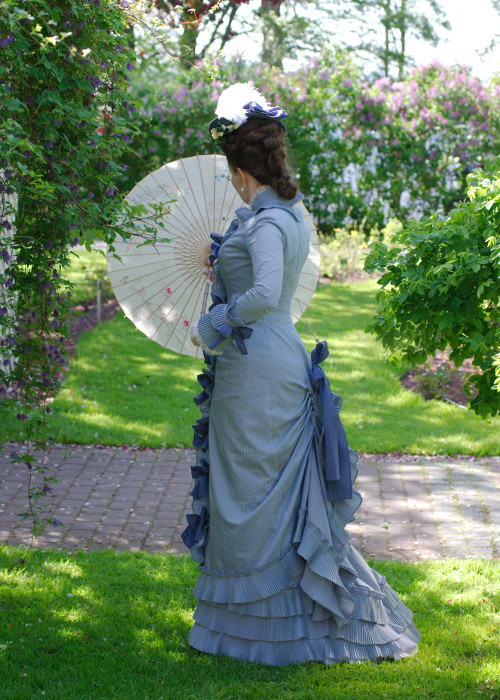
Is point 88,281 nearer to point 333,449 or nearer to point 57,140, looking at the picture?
point 57,140

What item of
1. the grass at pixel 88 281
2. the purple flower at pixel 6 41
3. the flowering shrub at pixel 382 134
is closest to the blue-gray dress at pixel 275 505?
the purple flower at pixel 6 41

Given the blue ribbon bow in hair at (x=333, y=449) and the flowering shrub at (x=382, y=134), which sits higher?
Answer: the flowering shrub at (x=382, y=134)

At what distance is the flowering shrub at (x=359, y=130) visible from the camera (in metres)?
11.6

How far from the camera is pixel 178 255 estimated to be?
10.5 feet

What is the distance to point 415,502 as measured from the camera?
435 centimetres

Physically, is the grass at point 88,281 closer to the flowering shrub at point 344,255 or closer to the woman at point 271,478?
the flowering shrub at point 344,255

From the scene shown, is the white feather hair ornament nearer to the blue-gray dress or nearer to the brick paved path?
the blue-gray dress

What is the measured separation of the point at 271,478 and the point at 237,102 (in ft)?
4.48

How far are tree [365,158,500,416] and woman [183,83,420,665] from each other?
370mm

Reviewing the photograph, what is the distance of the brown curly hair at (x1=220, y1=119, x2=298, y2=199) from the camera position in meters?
2.58

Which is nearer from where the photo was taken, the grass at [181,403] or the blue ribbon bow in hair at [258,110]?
the blue ribbon bow in hair at [258,110]

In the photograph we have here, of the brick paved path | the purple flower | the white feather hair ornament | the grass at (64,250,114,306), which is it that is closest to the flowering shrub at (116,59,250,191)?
the grass at (64,250,114,306)

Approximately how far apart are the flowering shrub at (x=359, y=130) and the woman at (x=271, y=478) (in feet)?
30.0

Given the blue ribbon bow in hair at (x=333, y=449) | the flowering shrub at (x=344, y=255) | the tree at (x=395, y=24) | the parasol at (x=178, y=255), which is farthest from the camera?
the tree at (x=395, y=24)
